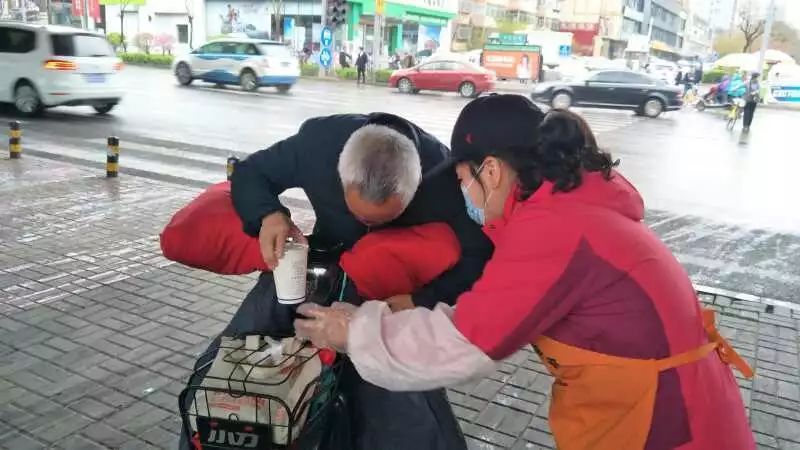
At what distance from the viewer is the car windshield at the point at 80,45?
12.7m

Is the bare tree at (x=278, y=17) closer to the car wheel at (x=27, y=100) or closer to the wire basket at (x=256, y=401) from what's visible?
the car wheel at (x=27, y=100)

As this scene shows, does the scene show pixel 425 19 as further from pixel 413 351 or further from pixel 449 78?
pixel 413 351

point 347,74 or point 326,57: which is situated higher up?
point 326,57

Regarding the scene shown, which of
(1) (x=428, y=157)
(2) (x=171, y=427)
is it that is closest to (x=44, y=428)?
(2) (x=171, y=427)

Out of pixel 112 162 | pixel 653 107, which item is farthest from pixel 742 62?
pixel 112 162

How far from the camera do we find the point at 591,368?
1.59 meters

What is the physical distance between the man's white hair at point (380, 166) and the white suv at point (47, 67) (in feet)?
41.0

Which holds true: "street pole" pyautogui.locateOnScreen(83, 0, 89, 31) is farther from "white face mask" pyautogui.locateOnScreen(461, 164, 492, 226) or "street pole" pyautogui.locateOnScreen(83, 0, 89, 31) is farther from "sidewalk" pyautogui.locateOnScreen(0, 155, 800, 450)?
"white face mask" pyautogui.locateOnScreen(461, 164, 492, 226)

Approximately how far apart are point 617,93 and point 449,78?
18.8ft

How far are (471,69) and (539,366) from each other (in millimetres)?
20740

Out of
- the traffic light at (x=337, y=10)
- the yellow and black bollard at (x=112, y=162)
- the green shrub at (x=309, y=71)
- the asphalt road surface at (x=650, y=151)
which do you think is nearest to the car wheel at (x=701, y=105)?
the asphalt road surface at (x=650, y=151)

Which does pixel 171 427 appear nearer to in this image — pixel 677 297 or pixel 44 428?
pixel 44 428

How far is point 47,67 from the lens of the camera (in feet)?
41.2

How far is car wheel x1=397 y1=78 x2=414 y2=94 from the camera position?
2472 centimetres
